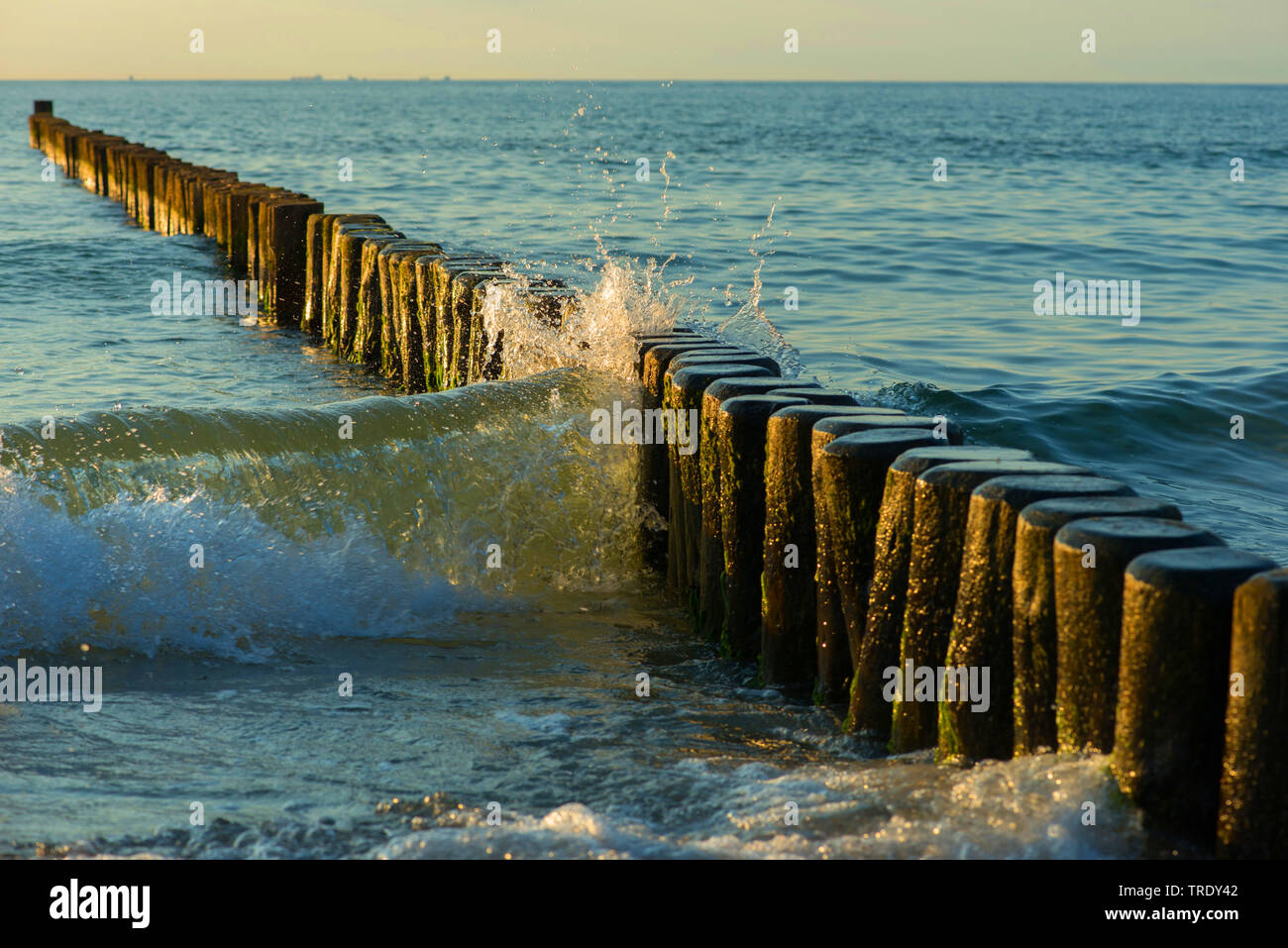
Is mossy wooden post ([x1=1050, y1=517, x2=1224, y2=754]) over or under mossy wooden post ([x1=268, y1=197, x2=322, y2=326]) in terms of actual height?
under

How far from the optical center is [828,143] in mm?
49969

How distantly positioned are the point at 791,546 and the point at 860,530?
47 centimetres

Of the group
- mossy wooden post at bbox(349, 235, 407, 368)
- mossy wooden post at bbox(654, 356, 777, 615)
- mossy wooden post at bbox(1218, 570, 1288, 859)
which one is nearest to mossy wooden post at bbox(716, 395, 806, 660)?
mossy wooden post at bbox(654, 356, 777, 615)

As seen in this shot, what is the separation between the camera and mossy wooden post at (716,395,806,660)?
190 inches

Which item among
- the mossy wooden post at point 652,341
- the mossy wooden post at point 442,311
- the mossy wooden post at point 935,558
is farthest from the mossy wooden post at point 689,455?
the mossy wooden post at point 442,311

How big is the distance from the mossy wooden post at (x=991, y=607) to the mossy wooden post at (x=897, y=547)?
10.2 inches

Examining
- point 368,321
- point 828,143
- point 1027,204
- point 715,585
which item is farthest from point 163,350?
point 828,143

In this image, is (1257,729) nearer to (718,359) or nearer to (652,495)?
(718,359)

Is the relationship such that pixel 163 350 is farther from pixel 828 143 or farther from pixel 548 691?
pixel 828 143

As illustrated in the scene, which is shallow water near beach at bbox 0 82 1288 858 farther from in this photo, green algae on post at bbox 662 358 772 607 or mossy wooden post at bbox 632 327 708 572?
green algae on post at bbox 662 358 772 607

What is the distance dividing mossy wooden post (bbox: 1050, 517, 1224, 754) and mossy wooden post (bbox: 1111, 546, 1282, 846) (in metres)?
0.07

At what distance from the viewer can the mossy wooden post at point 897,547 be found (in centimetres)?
386

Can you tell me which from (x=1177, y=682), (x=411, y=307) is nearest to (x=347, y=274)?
(x=411, y=307)

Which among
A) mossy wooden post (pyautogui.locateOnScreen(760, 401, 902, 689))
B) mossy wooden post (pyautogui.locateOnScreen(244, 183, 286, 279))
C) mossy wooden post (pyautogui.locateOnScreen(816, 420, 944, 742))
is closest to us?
mossy wooden post (pyautogui.locateOnScreen(816, 420, 944, 742))
